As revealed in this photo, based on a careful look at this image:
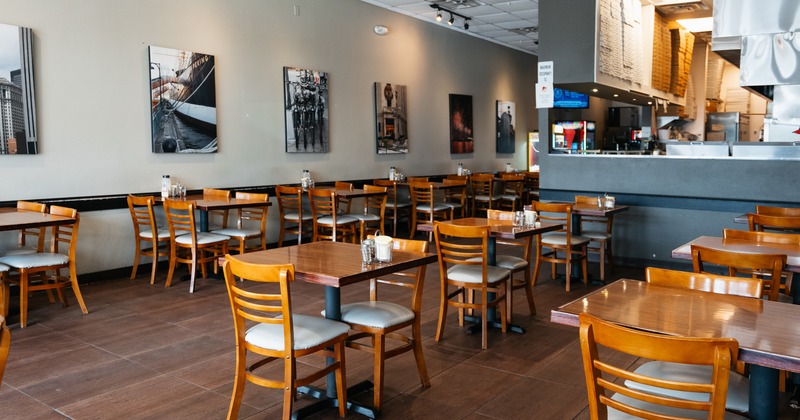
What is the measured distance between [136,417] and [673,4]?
771 cm

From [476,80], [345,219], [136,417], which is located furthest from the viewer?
[476,80]

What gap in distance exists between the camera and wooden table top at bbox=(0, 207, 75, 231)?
4.39m

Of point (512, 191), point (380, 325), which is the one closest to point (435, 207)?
point (512, 191)

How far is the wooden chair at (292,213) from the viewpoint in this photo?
7.43 meters

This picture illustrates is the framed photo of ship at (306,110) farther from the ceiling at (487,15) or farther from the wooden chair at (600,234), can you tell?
the wooden chair at (600,234)

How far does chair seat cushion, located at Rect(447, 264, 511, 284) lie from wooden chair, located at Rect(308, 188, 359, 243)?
300 centimetres

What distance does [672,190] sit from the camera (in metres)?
6.37

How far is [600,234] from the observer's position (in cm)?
602

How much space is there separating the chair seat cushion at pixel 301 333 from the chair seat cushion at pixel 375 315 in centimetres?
10

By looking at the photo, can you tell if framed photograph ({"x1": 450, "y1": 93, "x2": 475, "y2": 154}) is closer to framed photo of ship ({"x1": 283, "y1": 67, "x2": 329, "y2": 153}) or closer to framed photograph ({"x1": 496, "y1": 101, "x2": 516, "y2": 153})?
framed photograph ({"x1": 496, "y1": 101, "x2": 516, "y2": 153})

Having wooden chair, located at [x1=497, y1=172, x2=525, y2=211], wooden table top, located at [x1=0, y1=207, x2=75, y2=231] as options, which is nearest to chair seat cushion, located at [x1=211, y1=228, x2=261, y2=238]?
wooden table top, located at [x1=0, y1=207, x2=75, y2=231]

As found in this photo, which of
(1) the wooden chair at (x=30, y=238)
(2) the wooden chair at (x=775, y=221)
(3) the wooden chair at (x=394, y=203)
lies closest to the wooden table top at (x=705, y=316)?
(2) the wooden chair at (x=775, y=221)

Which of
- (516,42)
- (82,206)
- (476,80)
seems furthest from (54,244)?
(516,42)

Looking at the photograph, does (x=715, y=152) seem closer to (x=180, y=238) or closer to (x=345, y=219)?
(x=345, y=219)
